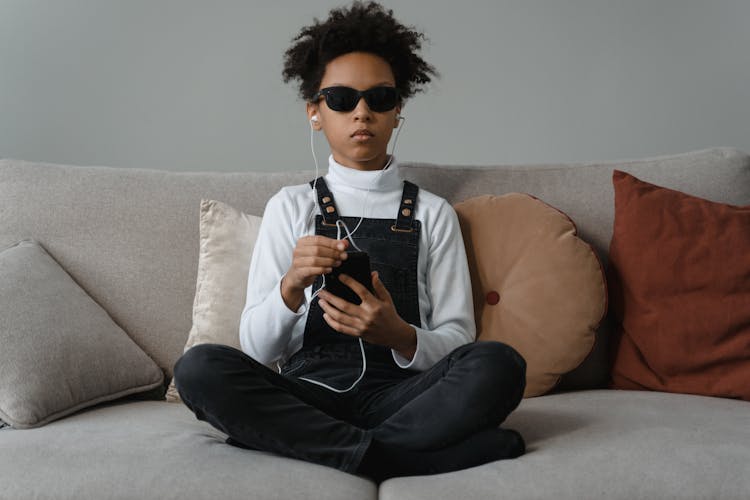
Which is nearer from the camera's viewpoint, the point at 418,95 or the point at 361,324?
the point at 361,324

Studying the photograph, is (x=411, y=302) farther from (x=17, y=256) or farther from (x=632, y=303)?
(x=17, y=256)

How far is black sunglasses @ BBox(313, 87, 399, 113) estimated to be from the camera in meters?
1.96

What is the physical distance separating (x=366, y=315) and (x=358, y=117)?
53cm

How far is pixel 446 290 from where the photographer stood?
1.92 metres

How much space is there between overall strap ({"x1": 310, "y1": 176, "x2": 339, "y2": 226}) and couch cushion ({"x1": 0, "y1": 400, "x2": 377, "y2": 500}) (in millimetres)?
612

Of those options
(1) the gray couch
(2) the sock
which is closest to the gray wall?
(1) the gray couch

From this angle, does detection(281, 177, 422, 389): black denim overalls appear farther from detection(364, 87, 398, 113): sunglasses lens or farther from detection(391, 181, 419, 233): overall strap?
detection(364, 87, 398, 113): sunglasses lens

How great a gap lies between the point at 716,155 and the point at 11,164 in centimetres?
181

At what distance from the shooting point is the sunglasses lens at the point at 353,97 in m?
1.96

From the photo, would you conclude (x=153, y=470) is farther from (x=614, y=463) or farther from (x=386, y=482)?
(x=614, y=463)

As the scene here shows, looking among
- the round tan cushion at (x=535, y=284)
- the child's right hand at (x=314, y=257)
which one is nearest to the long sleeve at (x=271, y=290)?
the child's right hand at (x=314, y=257)

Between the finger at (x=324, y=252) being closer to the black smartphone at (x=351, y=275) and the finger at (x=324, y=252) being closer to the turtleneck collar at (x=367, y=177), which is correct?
the black smartphone at (x=351, y=275)

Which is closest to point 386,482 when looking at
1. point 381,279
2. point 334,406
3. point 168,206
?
point 334,406

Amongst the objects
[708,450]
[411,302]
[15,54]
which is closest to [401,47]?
[411,302]
